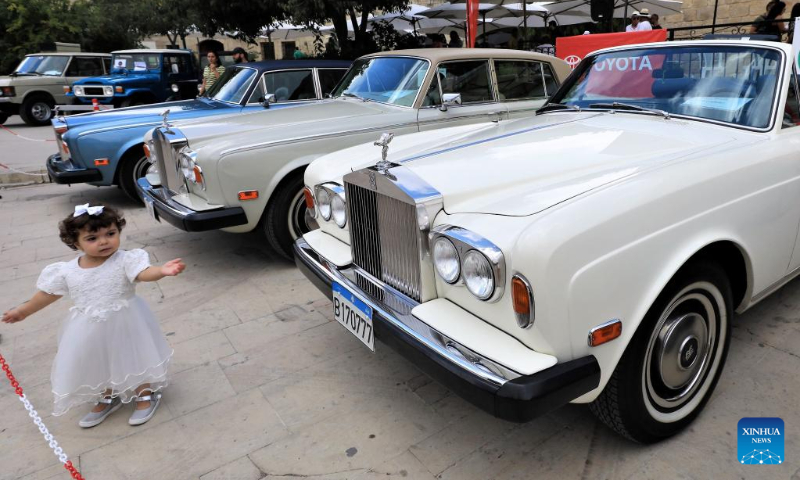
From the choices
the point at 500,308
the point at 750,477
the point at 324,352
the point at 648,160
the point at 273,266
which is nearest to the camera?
the point at 500,308

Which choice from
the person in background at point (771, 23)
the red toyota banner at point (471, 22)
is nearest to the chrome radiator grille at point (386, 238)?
the red toyota banner at point (471, 22)

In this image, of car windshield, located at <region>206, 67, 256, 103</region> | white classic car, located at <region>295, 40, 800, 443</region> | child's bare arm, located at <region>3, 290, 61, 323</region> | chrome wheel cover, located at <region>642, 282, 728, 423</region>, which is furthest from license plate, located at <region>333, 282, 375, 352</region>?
car windshield, located at <region>206, 67, 256, 103</region>

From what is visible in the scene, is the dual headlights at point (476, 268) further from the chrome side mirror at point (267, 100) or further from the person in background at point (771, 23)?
the person in background at point (771, 23)

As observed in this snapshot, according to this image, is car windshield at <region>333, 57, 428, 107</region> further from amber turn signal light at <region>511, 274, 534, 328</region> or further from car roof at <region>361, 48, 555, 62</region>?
amber turn signal light at <region>511, 274, 534, 328</region>

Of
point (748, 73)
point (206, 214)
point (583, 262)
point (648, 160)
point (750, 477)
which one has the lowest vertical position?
point (750, 477)

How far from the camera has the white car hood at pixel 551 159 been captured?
7.16ft

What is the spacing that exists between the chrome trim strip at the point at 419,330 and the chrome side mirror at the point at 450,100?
2073mm

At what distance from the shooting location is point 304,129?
4.47 metres

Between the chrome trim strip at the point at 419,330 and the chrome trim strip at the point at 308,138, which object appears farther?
the chrome trim strip at the point at 308,138

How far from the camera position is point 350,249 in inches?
114

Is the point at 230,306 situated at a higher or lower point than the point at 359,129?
lower

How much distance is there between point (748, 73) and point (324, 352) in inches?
107

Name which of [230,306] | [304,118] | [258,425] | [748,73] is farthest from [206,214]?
[748,73]

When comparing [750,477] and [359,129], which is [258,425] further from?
[359,129]
